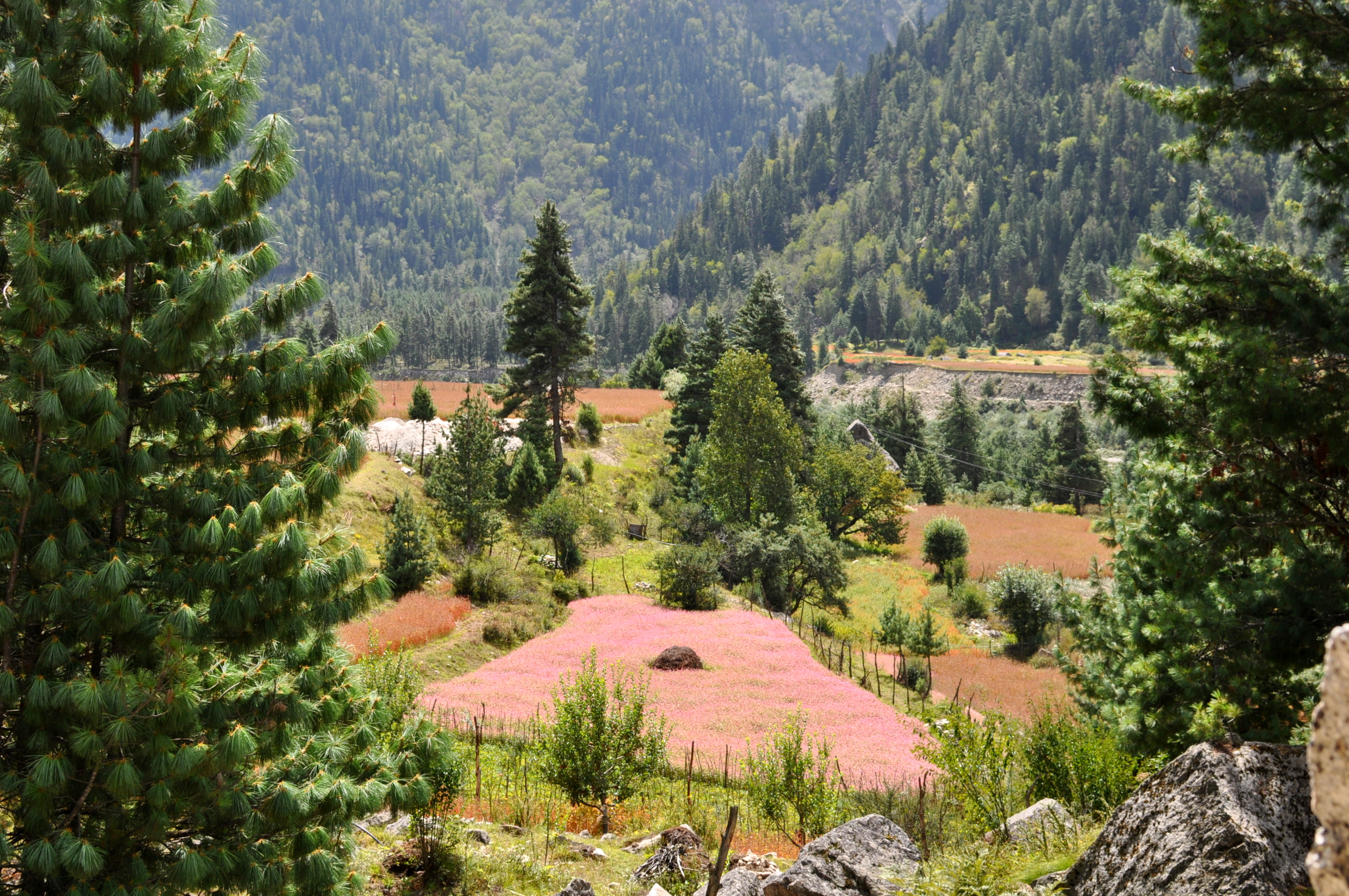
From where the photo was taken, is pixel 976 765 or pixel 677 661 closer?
pixel 976 765

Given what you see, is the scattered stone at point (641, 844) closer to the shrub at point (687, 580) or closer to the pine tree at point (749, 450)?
the shrub at point (687, 580)

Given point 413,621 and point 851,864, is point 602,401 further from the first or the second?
point 851,864

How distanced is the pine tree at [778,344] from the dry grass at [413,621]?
90.9 ft

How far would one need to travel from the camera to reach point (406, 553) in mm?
28359

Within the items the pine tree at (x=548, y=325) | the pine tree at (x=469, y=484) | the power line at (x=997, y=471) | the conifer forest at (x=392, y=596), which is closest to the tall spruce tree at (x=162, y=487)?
the conifer forest at (x=392, y=596)

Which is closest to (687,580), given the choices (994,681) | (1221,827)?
(994,681)

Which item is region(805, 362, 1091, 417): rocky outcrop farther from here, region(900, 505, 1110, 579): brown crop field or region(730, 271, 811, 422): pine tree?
region(730, 271, 811, 422): pine tree

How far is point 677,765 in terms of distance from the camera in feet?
55.9

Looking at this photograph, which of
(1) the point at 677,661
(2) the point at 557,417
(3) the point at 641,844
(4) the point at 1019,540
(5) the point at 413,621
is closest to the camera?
(3) the point at 641,844

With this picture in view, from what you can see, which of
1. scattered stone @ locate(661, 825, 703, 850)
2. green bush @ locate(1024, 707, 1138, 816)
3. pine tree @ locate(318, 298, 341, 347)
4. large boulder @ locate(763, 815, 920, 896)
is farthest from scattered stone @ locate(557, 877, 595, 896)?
pine tree @ locate(318, 298, 341, 347)

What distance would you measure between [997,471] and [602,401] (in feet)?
115

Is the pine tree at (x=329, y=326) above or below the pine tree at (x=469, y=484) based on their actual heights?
above

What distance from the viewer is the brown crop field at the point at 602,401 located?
187ft

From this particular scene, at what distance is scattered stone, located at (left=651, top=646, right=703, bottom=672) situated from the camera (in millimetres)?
24531
